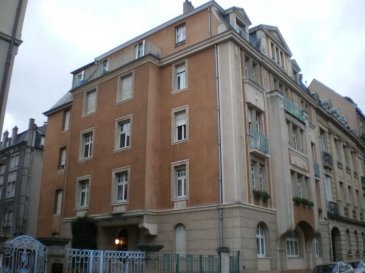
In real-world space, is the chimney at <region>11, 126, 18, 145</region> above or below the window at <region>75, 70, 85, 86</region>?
above

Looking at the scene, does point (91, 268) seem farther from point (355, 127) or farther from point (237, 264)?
point (355, 127)

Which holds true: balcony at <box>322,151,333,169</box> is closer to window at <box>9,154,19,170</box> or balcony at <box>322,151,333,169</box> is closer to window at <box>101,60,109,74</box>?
window at <box>101,60,109,74</box>

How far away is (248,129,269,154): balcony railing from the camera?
2428 cm

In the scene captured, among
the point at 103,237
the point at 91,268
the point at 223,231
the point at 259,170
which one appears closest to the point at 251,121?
the point at 259,170

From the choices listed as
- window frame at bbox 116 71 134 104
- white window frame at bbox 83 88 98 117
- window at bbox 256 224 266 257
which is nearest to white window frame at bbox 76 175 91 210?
white window frame at bbox 83 88 98 117

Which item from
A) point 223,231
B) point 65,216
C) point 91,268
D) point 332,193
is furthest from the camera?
point 332,193

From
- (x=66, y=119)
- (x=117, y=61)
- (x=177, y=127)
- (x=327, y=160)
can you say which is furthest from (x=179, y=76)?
(x=327, y=160)

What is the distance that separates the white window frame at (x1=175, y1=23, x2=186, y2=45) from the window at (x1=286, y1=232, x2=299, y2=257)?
14.2 metres

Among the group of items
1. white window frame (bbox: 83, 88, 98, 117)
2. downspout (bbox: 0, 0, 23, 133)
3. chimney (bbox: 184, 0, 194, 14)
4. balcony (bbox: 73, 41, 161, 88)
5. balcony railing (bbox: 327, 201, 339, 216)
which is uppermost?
chimney (bbox: 184, 0, 194, 14)

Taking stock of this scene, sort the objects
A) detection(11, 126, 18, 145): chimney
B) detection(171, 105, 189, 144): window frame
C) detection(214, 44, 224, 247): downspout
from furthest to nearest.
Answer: detection(11, 126, 18, 145): chimney, detection(171, 105, 189, 144): window frame, detection(214, 44, 224, 247): downspout

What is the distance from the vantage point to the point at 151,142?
25.7m

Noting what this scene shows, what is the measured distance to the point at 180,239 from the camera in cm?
2373

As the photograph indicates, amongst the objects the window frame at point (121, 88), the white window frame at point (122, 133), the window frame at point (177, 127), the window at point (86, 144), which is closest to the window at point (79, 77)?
the window at point (86, 144)

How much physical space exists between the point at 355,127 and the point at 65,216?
114 feet
